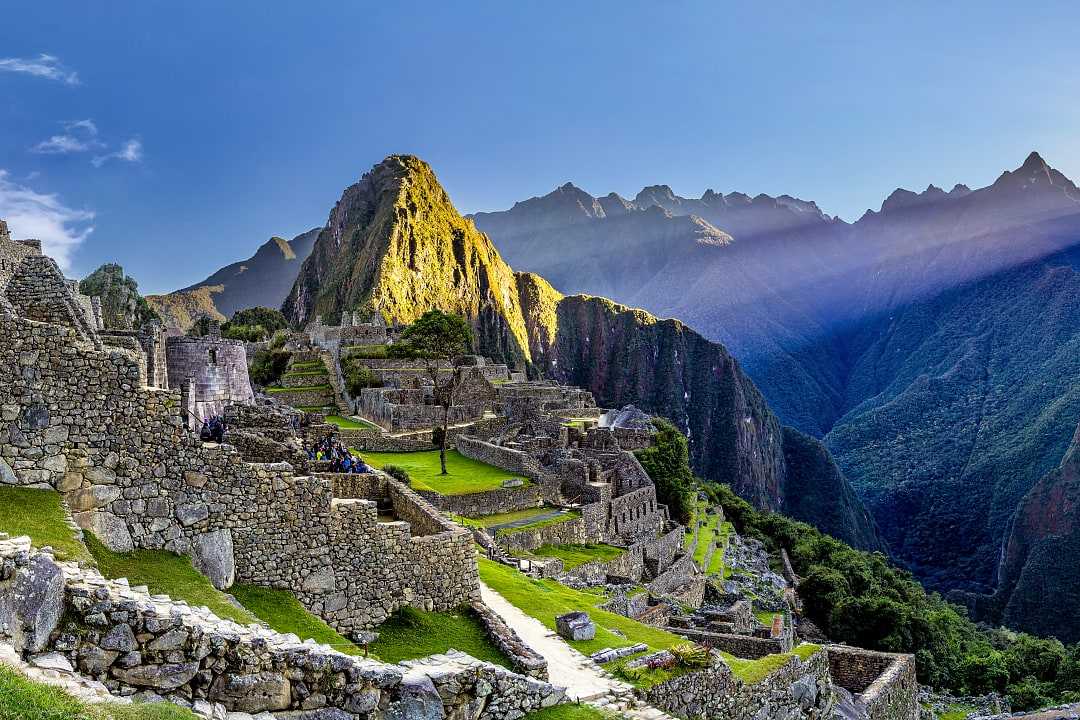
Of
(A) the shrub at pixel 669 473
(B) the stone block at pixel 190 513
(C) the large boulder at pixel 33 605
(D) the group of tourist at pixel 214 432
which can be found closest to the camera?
(C) the large boulder at pixel 33 605

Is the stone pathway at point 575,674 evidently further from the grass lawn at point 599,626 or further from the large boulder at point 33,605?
the large boulder at point 33,605

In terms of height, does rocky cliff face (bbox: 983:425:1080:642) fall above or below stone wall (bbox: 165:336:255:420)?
below

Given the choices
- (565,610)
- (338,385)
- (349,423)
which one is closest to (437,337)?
(338,385)

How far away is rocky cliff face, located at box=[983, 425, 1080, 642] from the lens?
10012cm

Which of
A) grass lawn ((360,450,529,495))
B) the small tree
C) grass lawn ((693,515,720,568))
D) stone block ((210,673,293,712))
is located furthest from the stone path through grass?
the small tree

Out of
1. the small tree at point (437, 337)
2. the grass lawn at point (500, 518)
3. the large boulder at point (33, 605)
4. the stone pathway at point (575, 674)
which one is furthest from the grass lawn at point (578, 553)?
the small tree at point (437, 337)

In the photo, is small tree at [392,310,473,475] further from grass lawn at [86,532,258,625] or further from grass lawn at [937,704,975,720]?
grass lawn at [86,532,258,625]

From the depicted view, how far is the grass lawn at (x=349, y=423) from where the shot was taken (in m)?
44.1

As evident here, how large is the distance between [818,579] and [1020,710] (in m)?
15.8

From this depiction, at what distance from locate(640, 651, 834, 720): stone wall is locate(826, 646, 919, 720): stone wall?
140 inches

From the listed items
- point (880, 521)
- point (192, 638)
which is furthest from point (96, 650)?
point (880, 521)

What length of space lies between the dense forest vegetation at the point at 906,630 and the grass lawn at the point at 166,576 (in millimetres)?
37508

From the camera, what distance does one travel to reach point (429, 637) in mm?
10422

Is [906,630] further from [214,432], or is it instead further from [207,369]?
[214,432]
